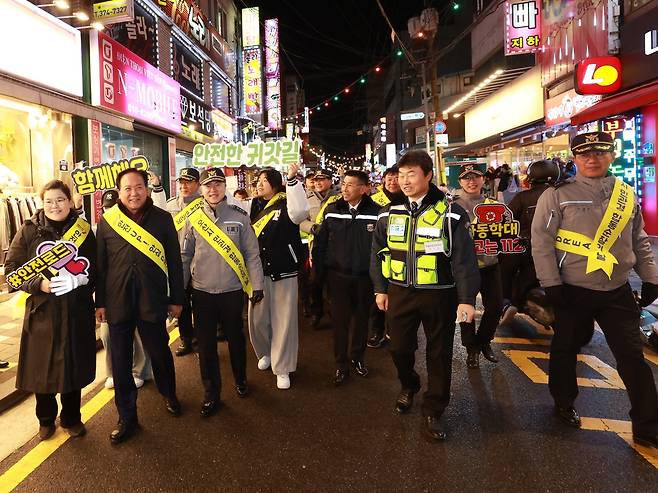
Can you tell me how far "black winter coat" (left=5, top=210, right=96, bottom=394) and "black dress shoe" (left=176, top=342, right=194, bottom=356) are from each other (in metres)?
2.05

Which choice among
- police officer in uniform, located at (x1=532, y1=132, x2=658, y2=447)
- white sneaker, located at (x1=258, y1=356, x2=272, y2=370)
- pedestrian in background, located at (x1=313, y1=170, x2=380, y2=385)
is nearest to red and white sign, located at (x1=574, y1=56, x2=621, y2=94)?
pedestrian in background, located at (x1=313, y1=170, x2=380, y2=385)

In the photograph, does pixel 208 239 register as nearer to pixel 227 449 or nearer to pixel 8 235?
pixel 227 449

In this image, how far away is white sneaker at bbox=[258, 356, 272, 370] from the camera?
4965 mm

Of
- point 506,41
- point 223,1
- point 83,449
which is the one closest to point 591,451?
point 83,449

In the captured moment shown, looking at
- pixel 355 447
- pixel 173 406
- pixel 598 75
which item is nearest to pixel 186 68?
pixel 598 75

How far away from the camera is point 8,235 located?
26.3 ft

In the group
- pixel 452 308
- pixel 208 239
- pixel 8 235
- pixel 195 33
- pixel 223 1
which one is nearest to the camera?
pixel 452 308

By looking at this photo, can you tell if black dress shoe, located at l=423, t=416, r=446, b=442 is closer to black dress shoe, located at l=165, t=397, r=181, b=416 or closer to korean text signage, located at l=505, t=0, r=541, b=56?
black dress shoe, located at l=165, t=397, r=181, b=416

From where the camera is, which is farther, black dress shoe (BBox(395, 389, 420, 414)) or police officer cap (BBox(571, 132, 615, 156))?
black dress shoe (BBox(395, 389, 420, 414))

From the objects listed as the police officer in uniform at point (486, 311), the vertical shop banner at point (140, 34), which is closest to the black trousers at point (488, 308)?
the police officer in uniform at point (486, 311)

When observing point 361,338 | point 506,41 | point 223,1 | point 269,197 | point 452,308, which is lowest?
point 361,338

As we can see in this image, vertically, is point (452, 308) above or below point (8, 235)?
below

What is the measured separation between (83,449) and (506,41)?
16674 mm

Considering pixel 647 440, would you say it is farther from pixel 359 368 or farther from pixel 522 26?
pixel 522 26
